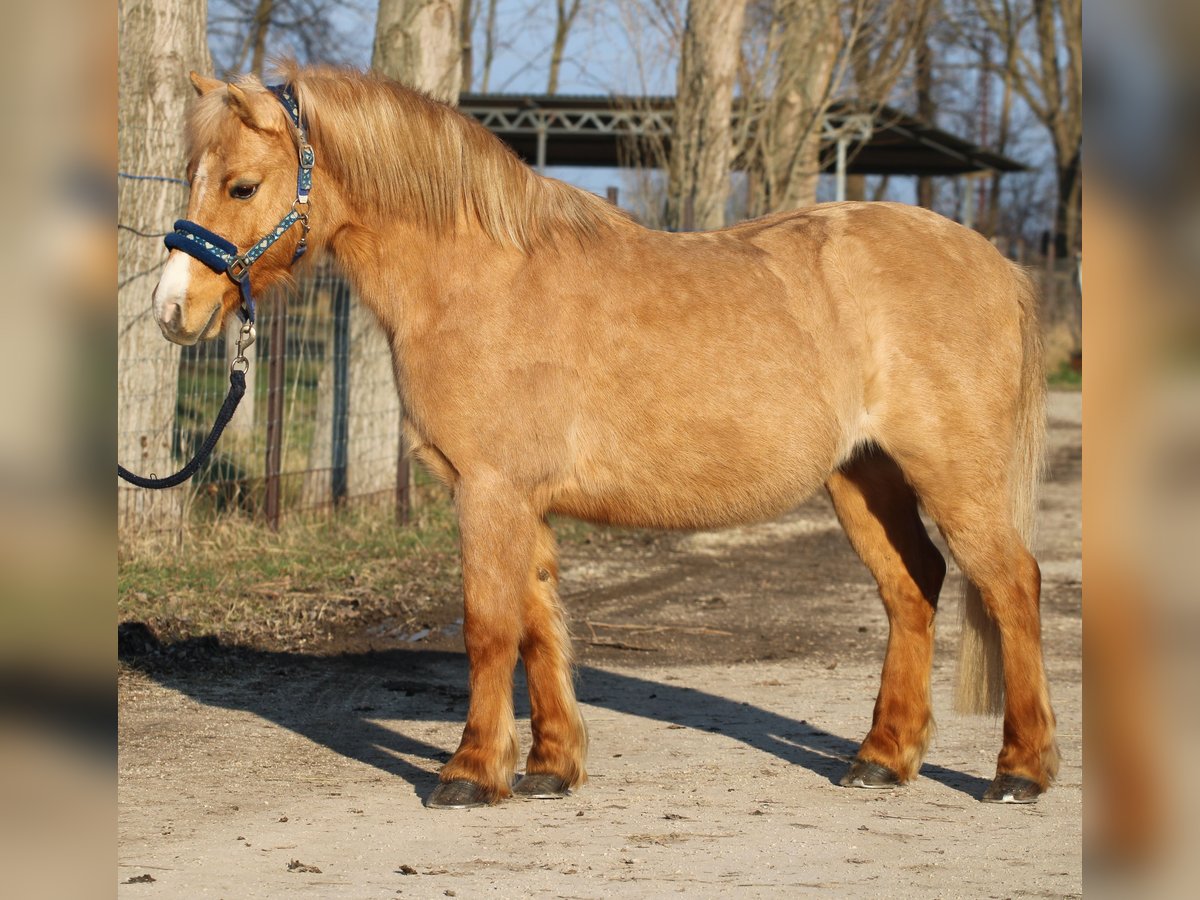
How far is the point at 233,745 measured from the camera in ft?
15.2

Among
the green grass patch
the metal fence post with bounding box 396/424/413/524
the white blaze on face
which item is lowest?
the metal fence post with bounding box 396/424/413/524

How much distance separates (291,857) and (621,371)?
5.73ft

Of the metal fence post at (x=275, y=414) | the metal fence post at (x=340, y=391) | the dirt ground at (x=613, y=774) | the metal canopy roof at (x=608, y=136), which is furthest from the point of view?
the metal canopy roof at (x=608, y=136)

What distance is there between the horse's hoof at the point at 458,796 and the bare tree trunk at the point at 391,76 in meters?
5.32

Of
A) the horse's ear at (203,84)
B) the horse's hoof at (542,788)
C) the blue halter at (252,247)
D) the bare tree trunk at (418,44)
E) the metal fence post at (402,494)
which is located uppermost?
the bare tree trunk at (418,44)

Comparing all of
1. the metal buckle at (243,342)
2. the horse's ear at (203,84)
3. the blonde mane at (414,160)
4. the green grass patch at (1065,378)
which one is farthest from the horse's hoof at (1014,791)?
the green grass patch at (1065,378)

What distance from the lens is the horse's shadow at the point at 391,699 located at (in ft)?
15.2

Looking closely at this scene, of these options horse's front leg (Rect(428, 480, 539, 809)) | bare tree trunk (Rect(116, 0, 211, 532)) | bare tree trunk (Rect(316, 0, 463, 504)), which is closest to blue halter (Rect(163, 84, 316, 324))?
horse's front leg (Rect(428, 480, 539, 809))

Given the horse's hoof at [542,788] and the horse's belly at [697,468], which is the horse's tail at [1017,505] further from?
the horse's hoof at [542,788]

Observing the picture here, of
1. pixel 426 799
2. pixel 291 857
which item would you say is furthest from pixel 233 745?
pixel 291 857

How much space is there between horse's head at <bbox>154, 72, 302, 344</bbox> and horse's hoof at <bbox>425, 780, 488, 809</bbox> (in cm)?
155

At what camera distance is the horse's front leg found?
3.88 metres

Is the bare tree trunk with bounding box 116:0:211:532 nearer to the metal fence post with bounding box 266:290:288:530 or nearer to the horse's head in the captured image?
the metal fence post with bounding box 266:290:288:530

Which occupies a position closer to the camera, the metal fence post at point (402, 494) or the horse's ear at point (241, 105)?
the horse's ear at point (241, 105)
